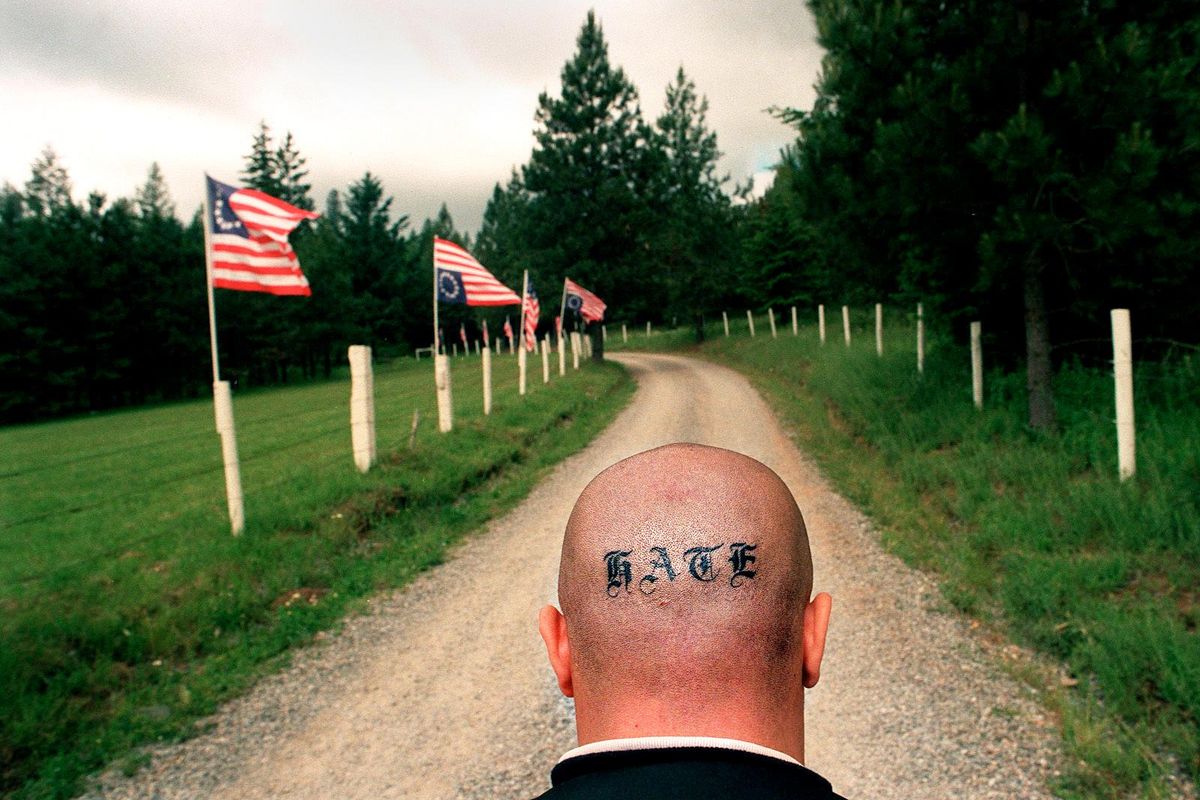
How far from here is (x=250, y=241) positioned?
8.31m

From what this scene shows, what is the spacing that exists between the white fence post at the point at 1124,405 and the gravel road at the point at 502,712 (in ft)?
7.22

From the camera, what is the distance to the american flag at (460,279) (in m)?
14.3

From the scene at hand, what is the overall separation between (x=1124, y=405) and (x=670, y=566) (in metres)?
7.59

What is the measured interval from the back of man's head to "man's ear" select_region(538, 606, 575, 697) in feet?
0.12

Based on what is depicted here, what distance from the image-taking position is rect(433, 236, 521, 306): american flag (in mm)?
14336

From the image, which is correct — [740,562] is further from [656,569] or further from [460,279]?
[460,279]

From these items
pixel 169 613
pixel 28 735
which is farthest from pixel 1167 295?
pixel 28 735

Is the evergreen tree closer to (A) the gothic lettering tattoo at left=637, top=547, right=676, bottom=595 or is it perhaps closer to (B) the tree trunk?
(B) the tree trunk

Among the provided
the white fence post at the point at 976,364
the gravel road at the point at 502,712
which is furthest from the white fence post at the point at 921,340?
the gravel road at the point at 502,712

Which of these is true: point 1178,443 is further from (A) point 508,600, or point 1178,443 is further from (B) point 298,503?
(B) point 298,503

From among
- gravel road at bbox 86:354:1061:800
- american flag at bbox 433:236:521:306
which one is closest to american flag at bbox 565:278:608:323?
american flag at bbox 433:236:521:306

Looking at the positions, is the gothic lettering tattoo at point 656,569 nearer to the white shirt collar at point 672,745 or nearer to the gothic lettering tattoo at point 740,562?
the gothic lettering tattoo at point 740,562

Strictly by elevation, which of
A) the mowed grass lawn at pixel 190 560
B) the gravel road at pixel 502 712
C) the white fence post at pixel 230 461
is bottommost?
the gravel road at pixel 502 712

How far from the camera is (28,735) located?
438cm
